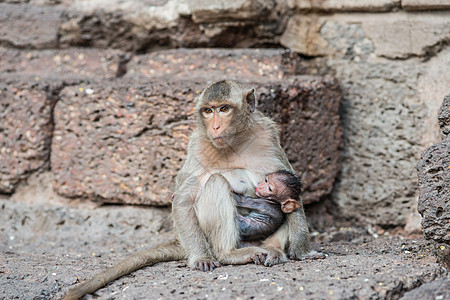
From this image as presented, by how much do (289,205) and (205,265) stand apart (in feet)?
2.28

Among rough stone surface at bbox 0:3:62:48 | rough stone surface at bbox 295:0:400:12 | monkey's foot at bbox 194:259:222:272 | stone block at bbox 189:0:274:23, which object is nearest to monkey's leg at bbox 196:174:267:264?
monkey's foot at bbox 194:259:222:272

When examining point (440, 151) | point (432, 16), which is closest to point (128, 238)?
point (440, 151)

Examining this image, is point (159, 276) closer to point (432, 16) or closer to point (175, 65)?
point (175, 65)

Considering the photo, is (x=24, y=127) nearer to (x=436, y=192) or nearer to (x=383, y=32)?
(x=383, y=32)

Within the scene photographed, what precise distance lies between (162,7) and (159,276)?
2.53m

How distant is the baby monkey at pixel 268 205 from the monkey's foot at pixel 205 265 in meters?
0.33

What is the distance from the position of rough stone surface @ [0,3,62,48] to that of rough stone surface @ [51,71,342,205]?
0.78 meters

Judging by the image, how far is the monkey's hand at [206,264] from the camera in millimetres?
3963

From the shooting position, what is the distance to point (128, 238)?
5176 mm

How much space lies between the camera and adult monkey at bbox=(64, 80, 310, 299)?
4.13 meters

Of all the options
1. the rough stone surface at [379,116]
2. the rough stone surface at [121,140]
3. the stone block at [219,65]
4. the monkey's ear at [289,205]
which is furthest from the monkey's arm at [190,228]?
the rough stone surface at [379,116]

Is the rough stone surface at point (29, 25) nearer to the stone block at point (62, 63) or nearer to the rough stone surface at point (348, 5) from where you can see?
the stone block at point (62, 63)

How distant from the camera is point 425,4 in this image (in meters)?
4.96

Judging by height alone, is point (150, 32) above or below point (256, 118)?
above
